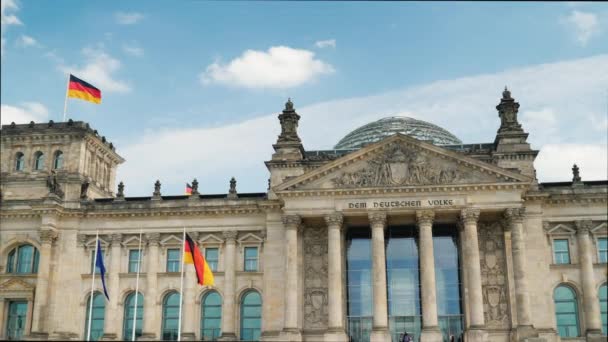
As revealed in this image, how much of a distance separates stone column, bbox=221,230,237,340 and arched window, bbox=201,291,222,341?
3.22 ft

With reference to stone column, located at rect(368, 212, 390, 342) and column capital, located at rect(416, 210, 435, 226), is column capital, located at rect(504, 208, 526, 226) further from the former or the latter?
stone column, located at rect(368, 212, 390, 342)

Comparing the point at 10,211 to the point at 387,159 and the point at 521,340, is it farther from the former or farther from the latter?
the point at 521,340

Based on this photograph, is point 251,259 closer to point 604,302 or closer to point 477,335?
point 477,335

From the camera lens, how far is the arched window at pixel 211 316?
54156mm

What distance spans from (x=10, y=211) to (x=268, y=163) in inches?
840

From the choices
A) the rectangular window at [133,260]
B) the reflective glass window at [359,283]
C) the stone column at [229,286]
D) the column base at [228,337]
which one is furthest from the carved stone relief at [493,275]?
the rectangular window at [133,260]

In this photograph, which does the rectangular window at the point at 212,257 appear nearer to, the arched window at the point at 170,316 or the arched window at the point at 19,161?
the arched window at the point at 170,316

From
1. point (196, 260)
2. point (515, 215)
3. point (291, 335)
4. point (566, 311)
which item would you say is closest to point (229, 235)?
point (196, 260)

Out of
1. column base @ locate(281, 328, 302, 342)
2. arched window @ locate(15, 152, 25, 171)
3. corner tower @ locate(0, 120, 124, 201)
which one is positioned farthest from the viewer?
arched window @ locate(15, 152, 25, 171)

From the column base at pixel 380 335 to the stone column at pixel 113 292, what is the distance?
64.6 feet

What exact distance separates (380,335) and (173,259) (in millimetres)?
17730

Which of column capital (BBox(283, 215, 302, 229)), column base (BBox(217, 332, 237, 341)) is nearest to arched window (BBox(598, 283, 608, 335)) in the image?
column capital (BBox(283, 215, 302, 229))

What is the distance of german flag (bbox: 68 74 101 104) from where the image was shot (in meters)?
57.8

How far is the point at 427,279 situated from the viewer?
162 ft
